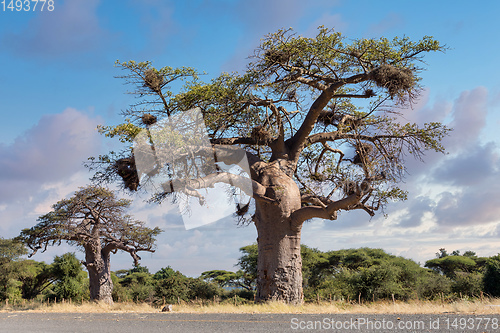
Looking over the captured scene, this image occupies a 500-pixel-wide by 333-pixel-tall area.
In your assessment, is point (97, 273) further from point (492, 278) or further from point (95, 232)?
point (492, 278)

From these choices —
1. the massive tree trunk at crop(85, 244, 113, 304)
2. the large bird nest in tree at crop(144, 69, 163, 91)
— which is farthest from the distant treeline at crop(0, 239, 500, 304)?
the large bird nest in tree at crop(144, 69, 163, 91)

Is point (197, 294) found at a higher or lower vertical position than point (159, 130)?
lower

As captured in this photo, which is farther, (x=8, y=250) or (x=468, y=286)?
(x=8, y=250)

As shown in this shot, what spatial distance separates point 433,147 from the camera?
42.1 feet

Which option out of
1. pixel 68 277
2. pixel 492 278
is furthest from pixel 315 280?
pixel 68 277

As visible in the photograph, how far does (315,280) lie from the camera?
26953mm

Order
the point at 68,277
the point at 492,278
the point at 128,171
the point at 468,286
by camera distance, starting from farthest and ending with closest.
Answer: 1. the point at 68,277
2. the point at 468,286
3. the point at 492,278
4. the point at 128,171

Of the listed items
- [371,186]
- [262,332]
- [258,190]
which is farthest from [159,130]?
[262,332]

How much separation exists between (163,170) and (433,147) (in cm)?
800

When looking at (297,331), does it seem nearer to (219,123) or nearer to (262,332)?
(262,332)

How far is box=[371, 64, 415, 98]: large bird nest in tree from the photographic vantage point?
11258mm

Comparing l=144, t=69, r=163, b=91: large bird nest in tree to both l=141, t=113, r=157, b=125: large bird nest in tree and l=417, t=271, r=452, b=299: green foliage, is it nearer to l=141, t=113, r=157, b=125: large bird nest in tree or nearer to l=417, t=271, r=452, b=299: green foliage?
l=141, t=113, r=157, b=125: large bird nest in tree

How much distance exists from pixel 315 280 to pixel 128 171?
1781 centimetres

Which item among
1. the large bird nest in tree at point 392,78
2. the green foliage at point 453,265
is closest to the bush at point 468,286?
the large bird nest in tree at point 392,78
